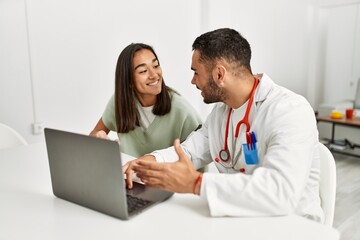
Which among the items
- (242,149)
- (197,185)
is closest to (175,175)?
(197,185)

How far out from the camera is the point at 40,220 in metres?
0.91

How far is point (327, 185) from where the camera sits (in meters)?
1.13

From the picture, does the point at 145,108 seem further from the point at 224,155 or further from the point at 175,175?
the point at 175,175

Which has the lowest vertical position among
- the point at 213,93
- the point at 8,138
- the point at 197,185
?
the point at 8,138

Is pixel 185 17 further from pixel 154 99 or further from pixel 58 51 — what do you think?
pixel 154 99

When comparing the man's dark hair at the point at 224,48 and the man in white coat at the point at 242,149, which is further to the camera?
the man's dark hair at the point at 224,48

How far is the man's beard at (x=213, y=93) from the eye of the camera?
124 centimetres

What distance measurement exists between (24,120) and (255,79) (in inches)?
78.3

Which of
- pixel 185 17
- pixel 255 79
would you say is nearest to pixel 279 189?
pixel 255 79

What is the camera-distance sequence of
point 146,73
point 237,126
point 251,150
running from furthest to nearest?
point 146,73 < point 237,126 < point 251,150

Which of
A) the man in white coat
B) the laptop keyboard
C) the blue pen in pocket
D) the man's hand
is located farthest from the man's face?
the laptop keyboard

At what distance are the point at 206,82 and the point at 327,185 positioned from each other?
22.2 inches

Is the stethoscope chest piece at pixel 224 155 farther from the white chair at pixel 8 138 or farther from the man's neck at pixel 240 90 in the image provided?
the white chair at pixel 8 138

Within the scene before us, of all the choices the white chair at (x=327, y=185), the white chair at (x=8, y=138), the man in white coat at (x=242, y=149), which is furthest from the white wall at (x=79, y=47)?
the white chair at (x=327, y=185)
